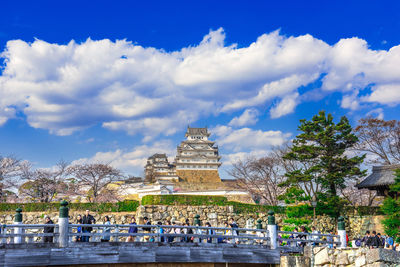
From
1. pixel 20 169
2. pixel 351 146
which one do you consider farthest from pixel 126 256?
pixel 20 169

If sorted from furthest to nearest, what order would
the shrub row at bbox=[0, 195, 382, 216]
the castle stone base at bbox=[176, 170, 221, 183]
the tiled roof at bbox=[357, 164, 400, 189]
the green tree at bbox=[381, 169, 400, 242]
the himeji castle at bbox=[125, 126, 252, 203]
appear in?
the castle stone base at bbox=[176, 170, 221, 183]
the himeji castle at bbox=[125, 126, 252, 203]
the shrub row at bbox=[0, 195, 382, 216]
the tiled roof at bbox=[357, 164, 400, 189]
the green tree at bbox=[381, 169, 400, 242]

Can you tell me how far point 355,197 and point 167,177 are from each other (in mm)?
34575

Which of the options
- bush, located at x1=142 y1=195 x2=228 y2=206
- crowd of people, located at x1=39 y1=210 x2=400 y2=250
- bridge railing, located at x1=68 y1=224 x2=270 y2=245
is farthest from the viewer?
bush, located at x1=142 y1=195 x2=228 y2=206

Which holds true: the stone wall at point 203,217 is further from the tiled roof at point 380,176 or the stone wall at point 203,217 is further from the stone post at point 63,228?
the stone post at point 63,228

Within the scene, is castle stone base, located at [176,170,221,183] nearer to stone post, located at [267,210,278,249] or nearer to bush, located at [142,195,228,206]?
bush, located at [142,195,228,206]

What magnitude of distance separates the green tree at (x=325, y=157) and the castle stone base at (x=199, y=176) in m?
34.7

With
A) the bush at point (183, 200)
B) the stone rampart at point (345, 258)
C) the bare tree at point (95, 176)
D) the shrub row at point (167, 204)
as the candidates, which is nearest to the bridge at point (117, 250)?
the stone rampart at point (345, 258)

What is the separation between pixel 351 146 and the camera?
36094mm

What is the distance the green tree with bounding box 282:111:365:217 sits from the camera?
113 ft

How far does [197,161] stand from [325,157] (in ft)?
134

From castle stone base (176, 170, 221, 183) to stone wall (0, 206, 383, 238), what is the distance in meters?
33.9

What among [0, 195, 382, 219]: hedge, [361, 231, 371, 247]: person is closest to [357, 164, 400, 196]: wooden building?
[0, 195, 382, 219]: hedge

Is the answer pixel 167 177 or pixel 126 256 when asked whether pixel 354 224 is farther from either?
pixel 167 177

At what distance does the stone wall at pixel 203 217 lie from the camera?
111ft
